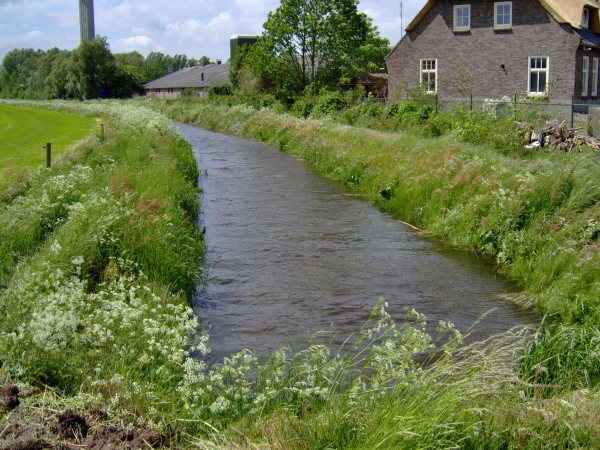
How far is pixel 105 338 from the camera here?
548 centimetres

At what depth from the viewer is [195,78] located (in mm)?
82000

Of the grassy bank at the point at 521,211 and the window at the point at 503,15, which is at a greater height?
the window at the point at 503,15

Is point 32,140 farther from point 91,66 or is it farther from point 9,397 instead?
point 91,66

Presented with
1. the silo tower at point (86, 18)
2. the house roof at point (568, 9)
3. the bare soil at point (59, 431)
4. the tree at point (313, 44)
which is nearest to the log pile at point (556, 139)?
the house roof at point (568, 9)

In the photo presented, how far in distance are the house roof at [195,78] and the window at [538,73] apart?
137 ft

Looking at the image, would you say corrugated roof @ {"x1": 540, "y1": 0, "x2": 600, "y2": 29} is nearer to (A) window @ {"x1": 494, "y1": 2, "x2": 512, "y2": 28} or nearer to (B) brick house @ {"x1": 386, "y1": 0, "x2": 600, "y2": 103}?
(B) brick house @ {"x1": 386, "y1": 0, "x2": 600, "y2": 103}

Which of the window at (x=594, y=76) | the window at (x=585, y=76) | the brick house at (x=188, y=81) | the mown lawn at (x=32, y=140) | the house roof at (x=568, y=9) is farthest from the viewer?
the brick house at (x=188, y=81)

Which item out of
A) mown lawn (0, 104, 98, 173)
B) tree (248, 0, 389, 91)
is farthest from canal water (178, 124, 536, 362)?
→ tree (248, 0, 389, 91)

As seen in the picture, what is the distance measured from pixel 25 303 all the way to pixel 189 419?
2317 millimetres

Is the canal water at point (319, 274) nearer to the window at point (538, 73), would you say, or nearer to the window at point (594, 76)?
the window at point (538, 73)

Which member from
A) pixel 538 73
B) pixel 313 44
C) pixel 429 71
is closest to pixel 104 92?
pixel 313 44

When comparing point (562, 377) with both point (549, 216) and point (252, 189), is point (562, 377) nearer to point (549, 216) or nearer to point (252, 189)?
point (549, 216)

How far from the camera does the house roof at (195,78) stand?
72.6 meters

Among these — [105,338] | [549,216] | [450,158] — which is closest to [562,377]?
[105,338]
